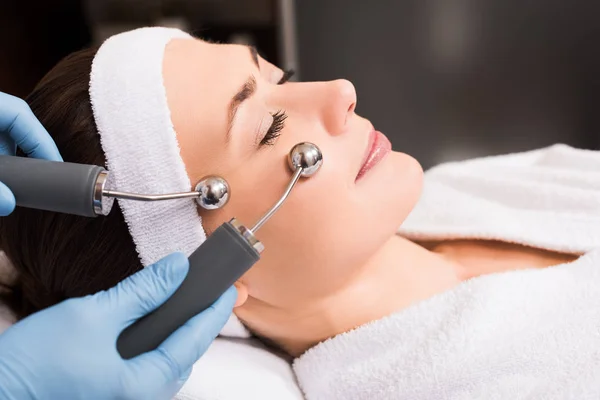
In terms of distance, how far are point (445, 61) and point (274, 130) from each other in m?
1.27

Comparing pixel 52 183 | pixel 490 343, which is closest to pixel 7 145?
pixel 52 183

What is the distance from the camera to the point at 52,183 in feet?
2.10

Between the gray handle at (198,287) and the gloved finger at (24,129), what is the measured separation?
279 millimetres

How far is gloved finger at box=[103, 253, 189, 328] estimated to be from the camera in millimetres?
638

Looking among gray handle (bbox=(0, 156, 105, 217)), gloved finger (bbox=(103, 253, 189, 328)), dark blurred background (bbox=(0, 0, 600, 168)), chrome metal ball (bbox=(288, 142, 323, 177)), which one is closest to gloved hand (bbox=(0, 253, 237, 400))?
gloved finger (bbox=(103, 253, 189, 328))

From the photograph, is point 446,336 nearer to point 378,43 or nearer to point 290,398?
point 290,398

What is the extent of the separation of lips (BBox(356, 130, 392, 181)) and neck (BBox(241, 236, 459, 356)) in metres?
0.15

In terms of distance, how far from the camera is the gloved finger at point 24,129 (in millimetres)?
730

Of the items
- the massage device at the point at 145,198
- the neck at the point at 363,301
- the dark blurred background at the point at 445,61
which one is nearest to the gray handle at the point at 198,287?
the massage device at the point at 145,198

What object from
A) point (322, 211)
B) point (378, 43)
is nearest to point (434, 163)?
point (378, 43)

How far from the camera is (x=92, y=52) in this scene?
86 centimetres

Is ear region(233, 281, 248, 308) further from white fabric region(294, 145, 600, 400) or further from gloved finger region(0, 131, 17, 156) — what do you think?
gloved finger region(0, 131, 17, 156)

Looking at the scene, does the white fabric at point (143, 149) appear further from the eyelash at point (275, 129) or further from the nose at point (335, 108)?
the nose at point (335, 108)

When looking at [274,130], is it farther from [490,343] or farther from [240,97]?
[490,343]
